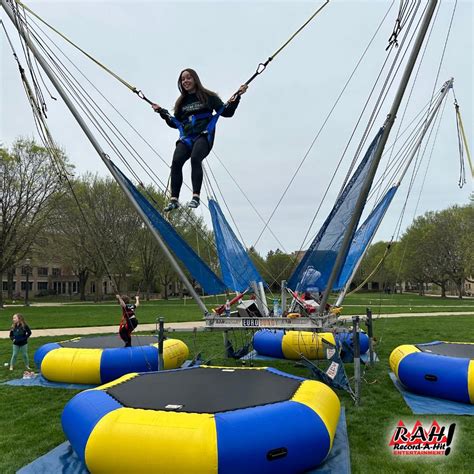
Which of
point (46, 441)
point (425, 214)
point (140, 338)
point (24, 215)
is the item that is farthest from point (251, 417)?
point (425, 214)

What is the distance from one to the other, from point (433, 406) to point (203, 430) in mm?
4079

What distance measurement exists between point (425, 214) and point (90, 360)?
41.0 metres

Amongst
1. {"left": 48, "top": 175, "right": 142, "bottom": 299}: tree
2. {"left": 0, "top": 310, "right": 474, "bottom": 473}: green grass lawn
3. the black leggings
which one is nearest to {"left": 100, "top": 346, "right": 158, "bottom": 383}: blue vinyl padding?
{"left": 0, "top": 310, "right": 474, "bottom": 473}: green grass lawn

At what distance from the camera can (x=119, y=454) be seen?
3721mm

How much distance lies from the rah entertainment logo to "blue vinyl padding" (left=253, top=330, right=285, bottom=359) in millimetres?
4906

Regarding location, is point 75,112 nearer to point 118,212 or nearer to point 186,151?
point 186,151

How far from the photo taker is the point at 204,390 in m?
4.97

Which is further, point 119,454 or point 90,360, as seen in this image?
point 90,360

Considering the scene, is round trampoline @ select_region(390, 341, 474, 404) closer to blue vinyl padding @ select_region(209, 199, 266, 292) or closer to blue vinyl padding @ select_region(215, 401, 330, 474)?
blue vinyl padding @ select_region(209, 199, 266, 292)

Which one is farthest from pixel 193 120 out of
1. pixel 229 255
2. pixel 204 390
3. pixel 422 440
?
pixel 422 440

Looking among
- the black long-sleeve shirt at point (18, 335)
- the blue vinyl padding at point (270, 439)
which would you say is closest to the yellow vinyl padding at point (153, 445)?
the blue vinyl padding at point (270, 439)

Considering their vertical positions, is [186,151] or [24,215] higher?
[24,215]

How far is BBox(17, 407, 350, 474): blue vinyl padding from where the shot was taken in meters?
4.20

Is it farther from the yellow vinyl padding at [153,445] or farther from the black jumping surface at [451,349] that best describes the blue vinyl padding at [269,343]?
the yellow vinyl padding at [153,445]
